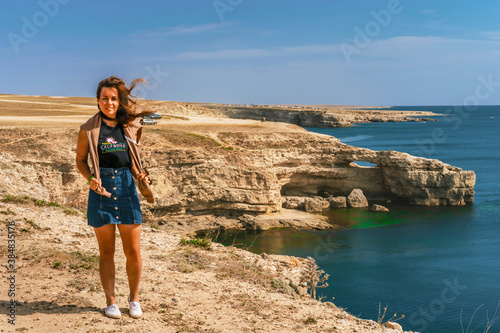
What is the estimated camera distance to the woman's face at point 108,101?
5777mm

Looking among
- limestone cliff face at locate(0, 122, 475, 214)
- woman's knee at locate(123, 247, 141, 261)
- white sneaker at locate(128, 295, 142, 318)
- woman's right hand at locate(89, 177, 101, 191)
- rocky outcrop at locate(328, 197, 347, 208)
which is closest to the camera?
woman's right hand at locate(89, 177, 101, 191)

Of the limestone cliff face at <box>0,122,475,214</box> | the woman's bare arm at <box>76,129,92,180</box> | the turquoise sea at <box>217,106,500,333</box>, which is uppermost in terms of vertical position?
the woman's bare arm at <box>76,129,92,180</box>

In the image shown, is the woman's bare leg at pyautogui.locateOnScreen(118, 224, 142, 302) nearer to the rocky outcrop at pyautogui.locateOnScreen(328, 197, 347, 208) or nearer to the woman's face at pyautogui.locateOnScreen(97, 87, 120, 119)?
the woman's face at pyautogui.locateOnScreen(97, 87, 120, 119)

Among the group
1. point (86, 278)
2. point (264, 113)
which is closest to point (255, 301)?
point (86, 278)

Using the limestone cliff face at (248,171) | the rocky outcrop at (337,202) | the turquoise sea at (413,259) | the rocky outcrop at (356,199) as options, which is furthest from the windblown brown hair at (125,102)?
the rocky outcrop at (356,199)

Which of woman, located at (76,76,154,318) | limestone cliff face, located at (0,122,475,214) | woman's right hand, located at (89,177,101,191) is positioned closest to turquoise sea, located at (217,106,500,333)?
limestone cliff face, located at (0,122,475,214)

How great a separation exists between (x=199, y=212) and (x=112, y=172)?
2375 centimetres

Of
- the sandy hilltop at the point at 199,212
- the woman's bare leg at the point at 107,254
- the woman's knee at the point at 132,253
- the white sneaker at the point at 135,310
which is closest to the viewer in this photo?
the woman's bare leg at the point at 107,254

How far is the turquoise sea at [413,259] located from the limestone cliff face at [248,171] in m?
2.52

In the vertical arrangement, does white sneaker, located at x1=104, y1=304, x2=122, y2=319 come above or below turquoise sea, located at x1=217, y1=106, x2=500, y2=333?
above

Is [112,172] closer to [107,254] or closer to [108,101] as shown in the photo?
[108,101]

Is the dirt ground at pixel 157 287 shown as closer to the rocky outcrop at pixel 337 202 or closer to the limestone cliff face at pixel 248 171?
the limestone cliff face at pixel 248 171

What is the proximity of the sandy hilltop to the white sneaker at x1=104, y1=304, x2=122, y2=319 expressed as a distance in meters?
0.08

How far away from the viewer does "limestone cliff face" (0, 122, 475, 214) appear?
2411 cm
